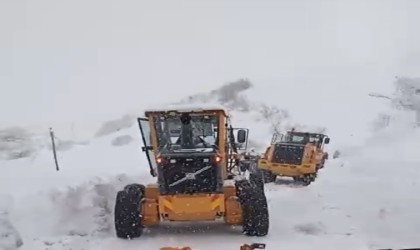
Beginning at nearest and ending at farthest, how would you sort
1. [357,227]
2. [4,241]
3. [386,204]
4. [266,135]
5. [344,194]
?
[4,241] → [357,227] → [386,204] → [344,194] → [266,135]

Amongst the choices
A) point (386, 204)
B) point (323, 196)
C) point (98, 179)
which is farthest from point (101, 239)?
→ point (323, 196)

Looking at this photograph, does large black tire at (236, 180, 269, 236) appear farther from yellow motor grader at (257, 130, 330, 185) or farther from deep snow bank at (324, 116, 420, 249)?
yellow motor grader at (257, 130, 330, 185)

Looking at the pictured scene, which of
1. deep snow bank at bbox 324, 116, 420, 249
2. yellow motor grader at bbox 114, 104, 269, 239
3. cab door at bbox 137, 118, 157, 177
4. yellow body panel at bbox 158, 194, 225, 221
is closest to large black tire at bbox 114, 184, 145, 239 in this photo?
yellow motor grader at bbox 114, 104, 269, 239

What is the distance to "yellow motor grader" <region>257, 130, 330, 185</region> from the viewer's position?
2242 cm

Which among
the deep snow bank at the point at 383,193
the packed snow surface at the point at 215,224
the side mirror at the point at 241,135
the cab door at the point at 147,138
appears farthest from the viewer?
the side mirror at the point at 241,135

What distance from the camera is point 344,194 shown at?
17297mm

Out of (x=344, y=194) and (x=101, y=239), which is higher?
(x=101, y=239)

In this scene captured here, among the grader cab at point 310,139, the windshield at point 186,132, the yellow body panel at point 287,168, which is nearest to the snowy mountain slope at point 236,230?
the windshield at point 186,132

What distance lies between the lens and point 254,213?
11531 mm

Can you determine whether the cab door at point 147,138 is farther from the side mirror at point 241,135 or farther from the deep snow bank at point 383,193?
the deep snow bank at point 383,193

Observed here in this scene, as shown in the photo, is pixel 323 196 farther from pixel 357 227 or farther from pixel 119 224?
pixel 119 224

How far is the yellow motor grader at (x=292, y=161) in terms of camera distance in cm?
2242

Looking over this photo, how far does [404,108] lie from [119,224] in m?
35.0

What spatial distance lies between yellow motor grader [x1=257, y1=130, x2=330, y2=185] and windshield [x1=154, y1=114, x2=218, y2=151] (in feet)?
34.7
